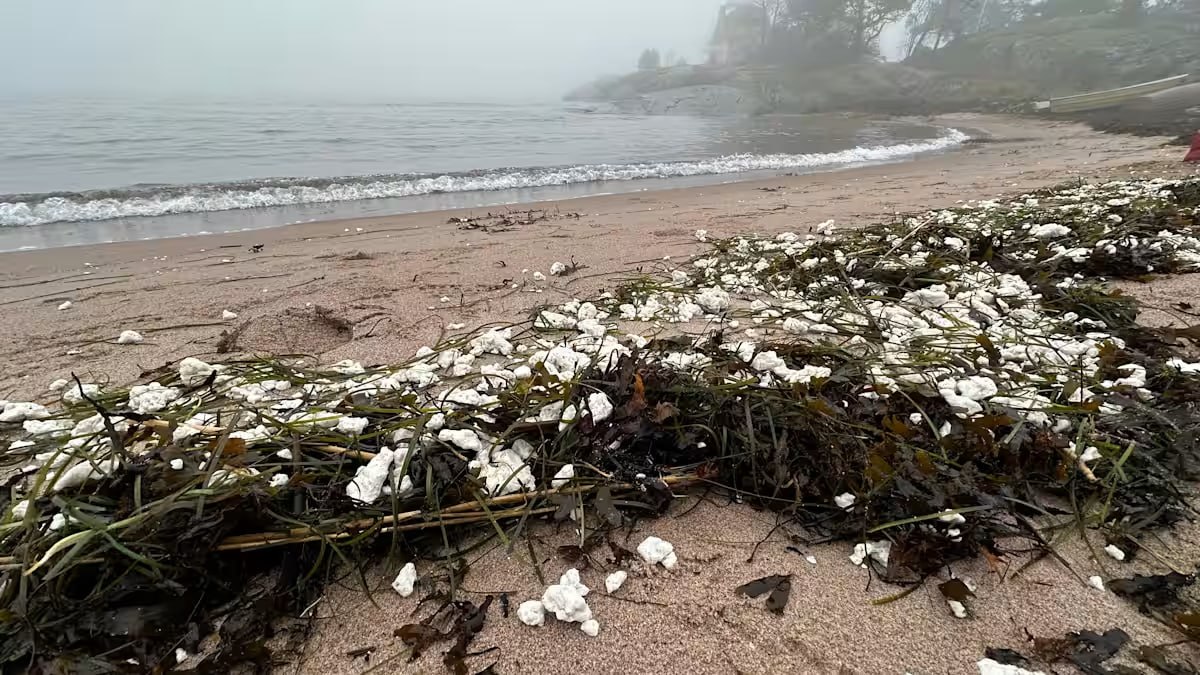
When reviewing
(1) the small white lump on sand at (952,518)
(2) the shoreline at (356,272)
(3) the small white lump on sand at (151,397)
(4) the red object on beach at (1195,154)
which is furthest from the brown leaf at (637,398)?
(4) the red object on beach at (1195,154)

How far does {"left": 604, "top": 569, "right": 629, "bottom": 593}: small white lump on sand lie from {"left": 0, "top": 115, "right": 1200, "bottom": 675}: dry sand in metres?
0.02

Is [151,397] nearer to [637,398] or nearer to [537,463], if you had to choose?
[537,463]

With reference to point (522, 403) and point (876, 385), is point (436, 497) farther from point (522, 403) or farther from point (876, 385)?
point (876, 385)

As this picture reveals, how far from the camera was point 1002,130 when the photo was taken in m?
19.2

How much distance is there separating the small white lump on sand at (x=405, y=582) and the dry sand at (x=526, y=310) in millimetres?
22

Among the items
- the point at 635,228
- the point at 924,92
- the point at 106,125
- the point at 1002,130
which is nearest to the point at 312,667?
the point at 635,228

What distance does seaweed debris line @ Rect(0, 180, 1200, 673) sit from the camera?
43.8 inches

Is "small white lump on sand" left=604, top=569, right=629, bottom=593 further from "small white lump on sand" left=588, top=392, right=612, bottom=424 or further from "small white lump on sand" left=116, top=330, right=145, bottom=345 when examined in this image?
"small white lump on sand" left=116, top=330, right=145, bottom=345

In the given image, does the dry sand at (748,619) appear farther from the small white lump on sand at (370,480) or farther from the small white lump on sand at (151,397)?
the small white lump on sand at (151,397)

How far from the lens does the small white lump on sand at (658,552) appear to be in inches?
49.2

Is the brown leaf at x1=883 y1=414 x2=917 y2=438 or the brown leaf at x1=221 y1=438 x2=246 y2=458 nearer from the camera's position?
the brown leaf at x1=221 y1=438 x2=246 y2=458

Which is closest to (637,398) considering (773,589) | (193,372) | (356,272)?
(773,589)

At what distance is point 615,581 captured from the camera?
119cm

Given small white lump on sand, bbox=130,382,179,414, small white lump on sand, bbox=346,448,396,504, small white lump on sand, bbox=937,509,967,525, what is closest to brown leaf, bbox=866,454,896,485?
small white lump on sand, bbox=937,509,967,525
